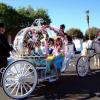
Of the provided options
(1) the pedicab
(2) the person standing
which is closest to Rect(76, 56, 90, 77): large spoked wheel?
(1) the pedicab

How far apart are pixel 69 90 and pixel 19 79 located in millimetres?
1874

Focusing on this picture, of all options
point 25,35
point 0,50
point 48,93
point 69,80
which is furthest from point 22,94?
point 69,80

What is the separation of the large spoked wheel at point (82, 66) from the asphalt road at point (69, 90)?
2.01ft

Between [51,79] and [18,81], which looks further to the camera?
[51,79]

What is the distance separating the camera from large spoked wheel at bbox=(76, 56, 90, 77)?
1334cm

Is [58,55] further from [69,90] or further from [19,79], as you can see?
[19,79]

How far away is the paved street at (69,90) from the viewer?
932cm

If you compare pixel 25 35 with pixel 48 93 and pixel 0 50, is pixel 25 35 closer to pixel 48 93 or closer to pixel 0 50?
pixel 0 50

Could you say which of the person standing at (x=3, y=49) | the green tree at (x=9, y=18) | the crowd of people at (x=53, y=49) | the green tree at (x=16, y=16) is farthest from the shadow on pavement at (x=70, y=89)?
the green tree at (x=9, y=18)

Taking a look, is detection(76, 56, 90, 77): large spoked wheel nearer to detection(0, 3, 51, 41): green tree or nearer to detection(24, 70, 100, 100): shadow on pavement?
detection(24, 70, 100, 100): shadow on pavement

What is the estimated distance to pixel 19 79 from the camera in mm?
9047

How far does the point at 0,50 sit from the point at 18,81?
1451 mm

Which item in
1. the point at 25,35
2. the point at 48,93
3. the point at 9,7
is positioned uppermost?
the point at 9,7

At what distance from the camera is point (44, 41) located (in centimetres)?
1061
